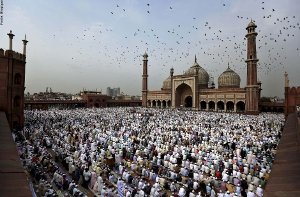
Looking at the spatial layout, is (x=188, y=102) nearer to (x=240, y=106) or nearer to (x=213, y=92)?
(x=213, y=92)

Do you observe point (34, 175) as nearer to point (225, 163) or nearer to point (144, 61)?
point (225, 163)

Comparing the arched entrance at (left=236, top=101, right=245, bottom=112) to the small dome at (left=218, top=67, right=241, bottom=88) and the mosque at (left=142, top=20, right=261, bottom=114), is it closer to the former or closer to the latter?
the mosque at (left=142, top=20, right=261, bottom=114)

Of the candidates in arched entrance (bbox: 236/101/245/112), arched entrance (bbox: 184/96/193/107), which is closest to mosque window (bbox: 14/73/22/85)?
arched entrance (bbox: 236/101/245/112)

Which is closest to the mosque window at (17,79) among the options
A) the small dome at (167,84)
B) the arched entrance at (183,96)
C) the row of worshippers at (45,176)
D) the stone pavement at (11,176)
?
the row of worshippers at (45,176)

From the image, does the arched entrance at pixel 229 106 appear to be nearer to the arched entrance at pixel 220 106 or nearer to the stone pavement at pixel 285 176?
the arched entrance at pixel 220 106

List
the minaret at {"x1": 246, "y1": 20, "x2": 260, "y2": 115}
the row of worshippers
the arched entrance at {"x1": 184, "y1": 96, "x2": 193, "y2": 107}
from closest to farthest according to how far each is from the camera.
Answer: the row of worshippers, the minaret at {"x1": 246, "y1": 20, "x2": 260, "y2": 115}, the arched entrance at {"x1": 184, "y1": 96, "x2": 193, "y2": 107}

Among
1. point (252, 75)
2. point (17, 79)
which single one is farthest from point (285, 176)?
point (252, 75)
